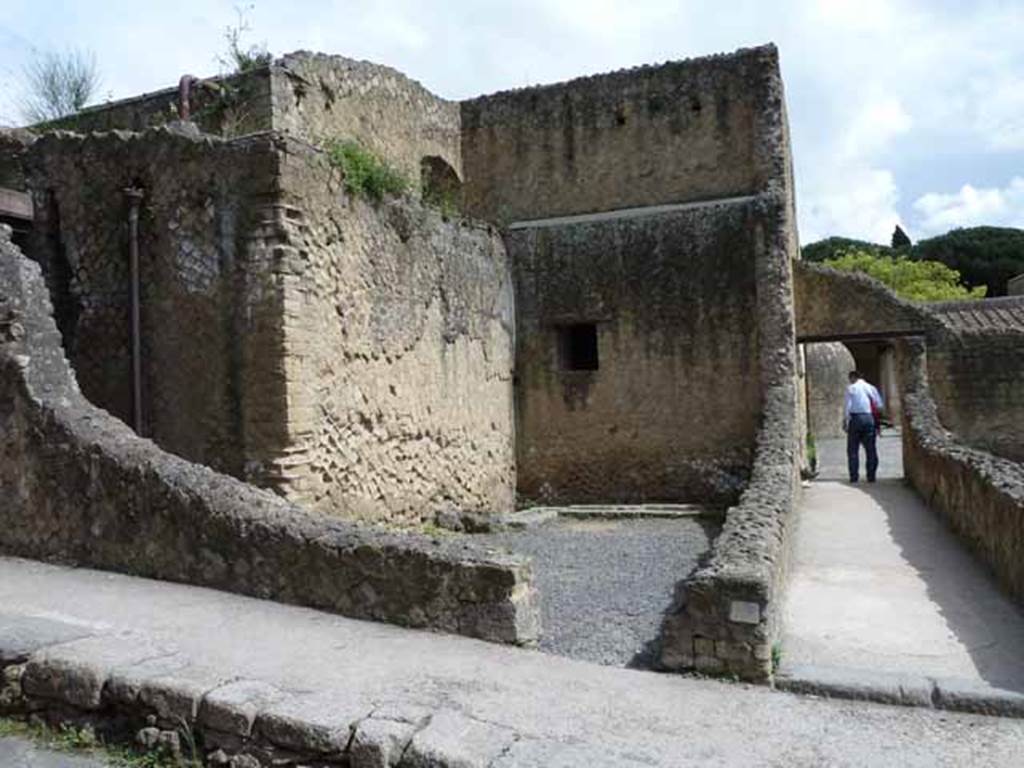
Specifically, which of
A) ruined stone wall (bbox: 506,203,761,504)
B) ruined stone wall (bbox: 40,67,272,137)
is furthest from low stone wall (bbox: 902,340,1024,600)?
ruined stone wall (bbox: 40,67,272,137)

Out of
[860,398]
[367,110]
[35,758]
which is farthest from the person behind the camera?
[860,398]

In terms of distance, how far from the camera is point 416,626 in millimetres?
4887

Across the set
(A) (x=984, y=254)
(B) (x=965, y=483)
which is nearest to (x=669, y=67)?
(B) (x=965, y=483)

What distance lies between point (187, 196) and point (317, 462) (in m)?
2.54

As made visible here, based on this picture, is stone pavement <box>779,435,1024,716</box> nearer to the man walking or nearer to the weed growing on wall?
the man walking

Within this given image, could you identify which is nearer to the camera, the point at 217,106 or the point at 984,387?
the point at 217,106

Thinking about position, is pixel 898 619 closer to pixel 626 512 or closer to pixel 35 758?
pixel 35 758

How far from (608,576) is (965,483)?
3.47 meters

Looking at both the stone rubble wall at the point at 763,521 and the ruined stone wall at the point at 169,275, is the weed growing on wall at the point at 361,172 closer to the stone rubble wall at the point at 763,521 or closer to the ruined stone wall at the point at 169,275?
the ruined stone wall at the point at 169,275

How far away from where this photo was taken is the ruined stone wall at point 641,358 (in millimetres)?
12266

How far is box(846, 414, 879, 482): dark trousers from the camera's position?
13.1 metres

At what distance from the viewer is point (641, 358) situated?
12.7 meters

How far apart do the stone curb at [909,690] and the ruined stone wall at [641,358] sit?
299 inches

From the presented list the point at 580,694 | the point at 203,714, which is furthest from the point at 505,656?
the point at 203,714
